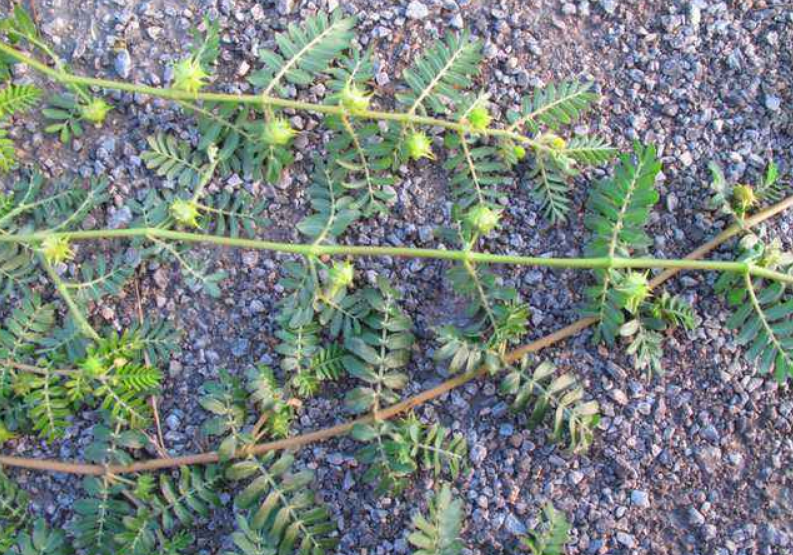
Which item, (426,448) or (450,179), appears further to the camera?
(450,179)

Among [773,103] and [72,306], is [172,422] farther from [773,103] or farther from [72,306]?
[773,103]

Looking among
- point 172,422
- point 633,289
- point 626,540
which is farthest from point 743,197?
point 172,422

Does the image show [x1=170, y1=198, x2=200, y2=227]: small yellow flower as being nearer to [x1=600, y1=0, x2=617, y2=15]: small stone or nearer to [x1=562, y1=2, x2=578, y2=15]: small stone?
[x1=562, y1=2, x2=578, y2=15]: small stone

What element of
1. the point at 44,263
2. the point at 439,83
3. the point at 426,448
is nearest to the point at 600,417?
the point at 426,448

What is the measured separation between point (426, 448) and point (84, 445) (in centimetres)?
102

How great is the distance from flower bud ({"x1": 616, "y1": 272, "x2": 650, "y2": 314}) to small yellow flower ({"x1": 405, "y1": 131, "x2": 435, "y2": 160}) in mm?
665

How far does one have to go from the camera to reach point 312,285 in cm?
270

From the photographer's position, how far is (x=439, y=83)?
277 centimetres

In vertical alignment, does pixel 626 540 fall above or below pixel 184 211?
below

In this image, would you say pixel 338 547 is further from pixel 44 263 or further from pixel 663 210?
pixel 663 210

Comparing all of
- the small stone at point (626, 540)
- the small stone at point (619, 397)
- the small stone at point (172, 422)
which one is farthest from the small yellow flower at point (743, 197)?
the small stone at point (172, 422)

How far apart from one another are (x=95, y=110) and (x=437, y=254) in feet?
3.63

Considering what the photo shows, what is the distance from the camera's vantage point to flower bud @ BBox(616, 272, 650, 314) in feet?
8.48

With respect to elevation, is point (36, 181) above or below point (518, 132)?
below
